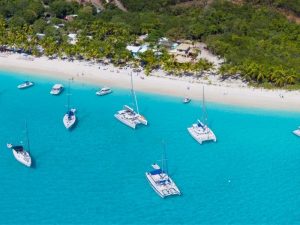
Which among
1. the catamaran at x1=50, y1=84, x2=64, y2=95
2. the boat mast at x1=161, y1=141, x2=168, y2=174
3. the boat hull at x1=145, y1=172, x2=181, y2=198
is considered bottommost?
the catamaran at x1=50, y1=84, x2=64, y2=95

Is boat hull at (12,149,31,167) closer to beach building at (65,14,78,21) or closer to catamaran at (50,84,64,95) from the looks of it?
catamaran at (50,84,64,95)

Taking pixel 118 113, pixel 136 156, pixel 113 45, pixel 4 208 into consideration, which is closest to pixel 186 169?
pixel 136 156

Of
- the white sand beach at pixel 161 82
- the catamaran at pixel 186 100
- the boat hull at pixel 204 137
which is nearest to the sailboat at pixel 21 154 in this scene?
the boat hull at pixel 204 137

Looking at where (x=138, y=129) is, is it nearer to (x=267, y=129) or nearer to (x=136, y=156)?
(x=136, y=156)

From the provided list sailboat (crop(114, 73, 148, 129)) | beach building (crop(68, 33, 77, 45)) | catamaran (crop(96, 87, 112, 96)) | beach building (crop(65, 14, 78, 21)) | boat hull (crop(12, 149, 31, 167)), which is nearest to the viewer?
boat hull (crop(12, 149, 31, 167))

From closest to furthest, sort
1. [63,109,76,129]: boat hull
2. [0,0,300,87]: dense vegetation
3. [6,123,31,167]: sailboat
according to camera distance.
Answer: [6,123,31,167]: sailboat
[63,109,76,129]: boat hull
[0,0,300,87]: dense vegetation

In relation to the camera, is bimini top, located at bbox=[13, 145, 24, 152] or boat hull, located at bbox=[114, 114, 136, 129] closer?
bimini top, located at bbox=[13, 145, 24, 152]

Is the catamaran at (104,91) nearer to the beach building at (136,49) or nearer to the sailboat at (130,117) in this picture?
the sailboat at (130,117)

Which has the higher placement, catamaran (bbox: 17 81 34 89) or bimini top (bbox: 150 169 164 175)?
bimini top (bbox: 150 169 164 175)

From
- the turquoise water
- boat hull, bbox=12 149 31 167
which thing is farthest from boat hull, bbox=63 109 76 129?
boat hull, bbox=12 149 31 167
